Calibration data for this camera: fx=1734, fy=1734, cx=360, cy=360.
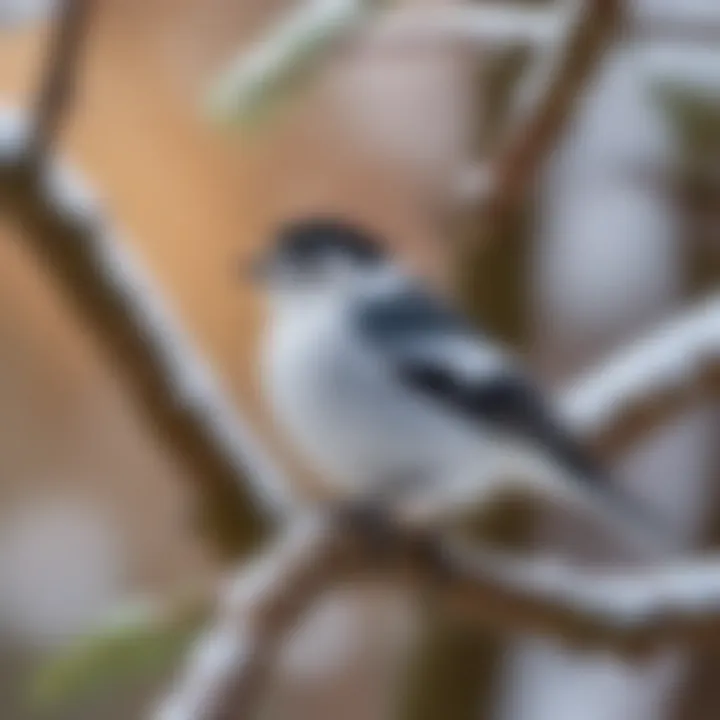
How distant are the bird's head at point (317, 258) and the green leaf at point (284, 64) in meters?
0.25

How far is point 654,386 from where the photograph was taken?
0.71 meters

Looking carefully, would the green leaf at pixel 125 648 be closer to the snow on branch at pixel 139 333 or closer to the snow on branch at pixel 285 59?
the snow on branch at pixel 139 333

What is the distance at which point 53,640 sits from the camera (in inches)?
52.4

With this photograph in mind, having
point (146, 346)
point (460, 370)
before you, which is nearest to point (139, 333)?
point (146, 346)

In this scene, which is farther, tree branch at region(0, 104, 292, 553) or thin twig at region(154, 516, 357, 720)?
tree branch at region(0, 104, 292, 553)

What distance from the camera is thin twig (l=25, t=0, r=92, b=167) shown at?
0.62 metres

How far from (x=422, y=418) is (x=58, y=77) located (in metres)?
0.27

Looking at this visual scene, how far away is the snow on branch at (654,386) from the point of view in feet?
2.32

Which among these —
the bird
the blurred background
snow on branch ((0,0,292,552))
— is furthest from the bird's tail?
the blurred background

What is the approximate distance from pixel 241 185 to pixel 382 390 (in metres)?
0.53

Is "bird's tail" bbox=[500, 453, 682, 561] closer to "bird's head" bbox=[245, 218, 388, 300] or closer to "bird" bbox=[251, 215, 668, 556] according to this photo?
"bird" bbox=[251, 215, 668, 556]

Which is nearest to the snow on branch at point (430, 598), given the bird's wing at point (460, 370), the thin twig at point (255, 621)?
the thin twig at point (255, 621)

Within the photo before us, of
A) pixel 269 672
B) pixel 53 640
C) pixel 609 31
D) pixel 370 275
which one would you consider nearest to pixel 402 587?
pixel 269 672

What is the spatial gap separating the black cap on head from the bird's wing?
53 millimetres
